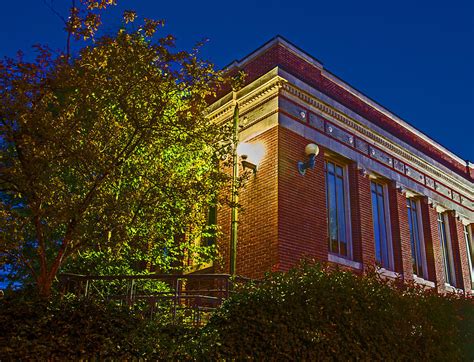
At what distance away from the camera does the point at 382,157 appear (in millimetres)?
19797

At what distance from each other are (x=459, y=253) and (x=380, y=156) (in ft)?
20.6

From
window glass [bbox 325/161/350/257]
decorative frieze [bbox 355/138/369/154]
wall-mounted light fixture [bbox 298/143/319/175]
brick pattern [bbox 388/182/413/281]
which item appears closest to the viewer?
wall-mounted light fixture [bbox 298/143/319/175]

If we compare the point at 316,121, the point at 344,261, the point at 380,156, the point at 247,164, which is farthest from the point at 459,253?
the point at 247,164

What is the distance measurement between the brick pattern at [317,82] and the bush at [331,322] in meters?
8.50

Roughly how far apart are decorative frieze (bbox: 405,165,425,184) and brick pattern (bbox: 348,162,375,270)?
3.02 m

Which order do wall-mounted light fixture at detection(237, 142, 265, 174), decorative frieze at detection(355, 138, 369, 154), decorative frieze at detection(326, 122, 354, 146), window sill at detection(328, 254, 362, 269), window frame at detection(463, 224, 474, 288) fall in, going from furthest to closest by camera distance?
1. window frame at detection(463, 224, 474, 288)
2. decorative frieze at detection(355, 138, 369, 154)
3. decorative frieze at detection(326, 122, 354, 146)
4. window sill at detection(328, 254, 362, 269)
5. wall-mounted light fixture at detection(237, 142, 265, 174)

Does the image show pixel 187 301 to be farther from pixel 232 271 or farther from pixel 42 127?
pixel 42 127

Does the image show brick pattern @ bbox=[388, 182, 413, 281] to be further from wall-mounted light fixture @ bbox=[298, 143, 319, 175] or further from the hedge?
the hedge

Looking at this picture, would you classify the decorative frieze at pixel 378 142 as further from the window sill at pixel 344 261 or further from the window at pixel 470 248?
the window sill at pixel 344 261

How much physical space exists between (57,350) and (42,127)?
365 centimetres

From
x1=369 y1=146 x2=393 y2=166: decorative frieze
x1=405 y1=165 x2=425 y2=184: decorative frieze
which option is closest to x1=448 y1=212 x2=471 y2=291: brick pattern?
x1=405 y1=165 x2=425 y2=184: decorative frieze

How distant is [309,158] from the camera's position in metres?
15.9

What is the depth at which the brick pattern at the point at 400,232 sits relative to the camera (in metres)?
19.0

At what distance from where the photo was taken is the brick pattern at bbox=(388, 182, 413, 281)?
62.5 feet
